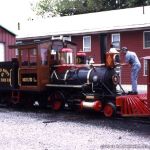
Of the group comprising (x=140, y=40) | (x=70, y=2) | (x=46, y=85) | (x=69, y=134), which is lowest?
(x=69, y=134)

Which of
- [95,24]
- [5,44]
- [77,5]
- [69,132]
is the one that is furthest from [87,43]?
[77,5]

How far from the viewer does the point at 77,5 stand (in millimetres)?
52375

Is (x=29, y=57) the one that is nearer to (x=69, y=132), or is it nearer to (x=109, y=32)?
(x=69, y=132)

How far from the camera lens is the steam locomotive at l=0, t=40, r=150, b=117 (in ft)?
42.3

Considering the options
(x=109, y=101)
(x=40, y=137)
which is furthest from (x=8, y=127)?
(x=109, y=101)

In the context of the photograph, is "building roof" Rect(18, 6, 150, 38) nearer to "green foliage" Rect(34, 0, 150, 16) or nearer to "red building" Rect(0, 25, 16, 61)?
"red building" Rect(0, 25, 16, 61)

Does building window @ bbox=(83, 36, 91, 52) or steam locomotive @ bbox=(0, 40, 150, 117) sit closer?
steam locomotive @ bbox=(0, 40, 150, 117)

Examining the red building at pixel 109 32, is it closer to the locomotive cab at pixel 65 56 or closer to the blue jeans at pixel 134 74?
the locomotive cab at pixel 65 56

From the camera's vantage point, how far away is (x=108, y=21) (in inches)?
1151

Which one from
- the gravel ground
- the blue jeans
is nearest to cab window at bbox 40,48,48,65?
the gravel ground

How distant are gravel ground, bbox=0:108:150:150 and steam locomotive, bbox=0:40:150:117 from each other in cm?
49

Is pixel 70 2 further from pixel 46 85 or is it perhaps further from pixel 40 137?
pixel 40 137

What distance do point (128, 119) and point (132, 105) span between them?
2.80 ft

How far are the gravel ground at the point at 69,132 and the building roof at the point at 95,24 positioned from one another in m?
13.9
